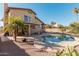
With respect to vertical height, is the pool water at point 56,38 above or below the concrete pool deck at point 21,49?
above

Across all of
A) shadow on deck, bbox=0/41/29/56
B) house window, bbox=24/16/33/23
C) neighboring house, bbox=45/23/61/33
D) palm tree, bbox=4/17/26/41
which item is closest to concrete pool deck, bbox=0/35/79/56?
shadow on deck, bbox=0/41/29/56

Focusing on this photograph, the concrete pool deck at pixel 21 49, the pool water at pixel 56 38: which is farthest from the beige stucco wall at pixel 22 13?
the concrete pool deck at pixel 21 49

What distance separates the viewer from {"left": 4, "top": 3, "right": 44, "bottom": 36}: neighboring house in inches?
208

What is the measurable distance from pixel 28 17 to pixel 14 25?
29 centimetres

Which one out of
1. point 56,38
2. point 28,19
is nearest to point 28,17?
point 28,19

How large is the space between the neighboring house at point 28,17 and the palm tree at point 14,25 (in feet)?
0.21

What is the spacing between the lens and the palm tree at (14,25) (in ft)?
17.3

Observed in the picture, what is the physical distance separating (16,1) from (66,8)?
90cm

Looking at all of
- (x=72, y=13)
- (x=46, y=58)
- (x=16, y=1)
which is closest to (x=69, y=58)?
(x=46, y=58)

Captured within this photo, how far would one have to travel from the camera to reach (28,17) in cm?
533

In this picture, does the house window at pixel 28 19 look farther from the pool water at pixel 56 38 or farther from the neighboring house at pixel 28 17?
the pool water at pixel 56 38

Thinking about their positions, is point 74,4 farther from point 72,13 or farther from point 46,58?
point 46,58

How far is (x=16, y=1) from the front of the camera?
17.3 ft

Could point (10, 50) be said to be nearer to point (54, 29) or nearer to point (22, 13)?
point (22, 13)
